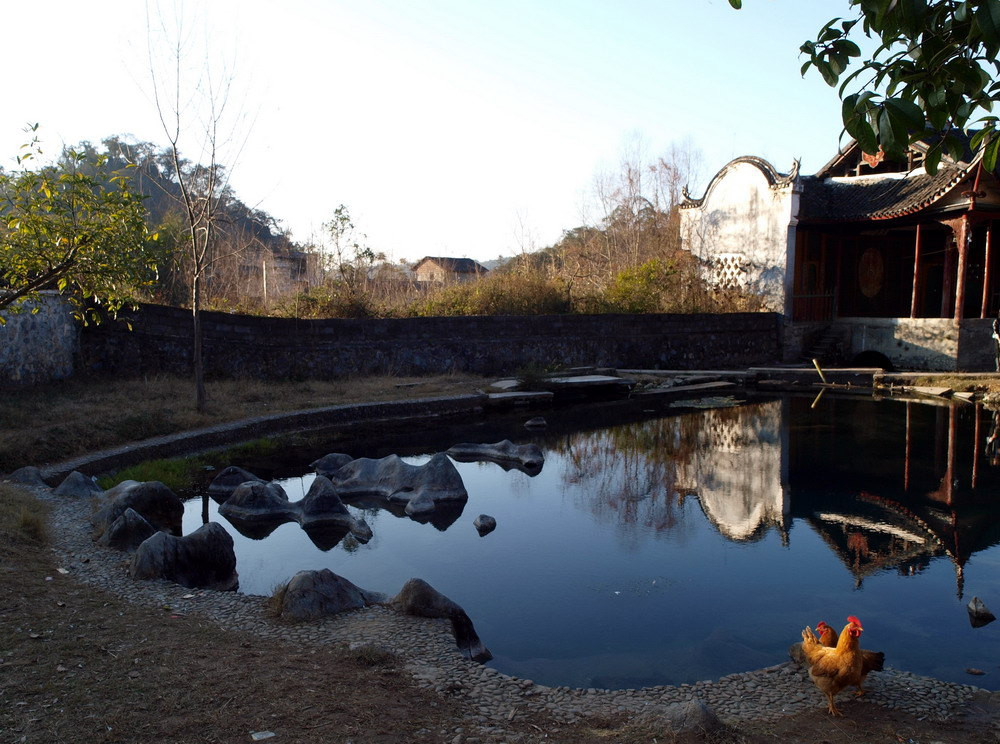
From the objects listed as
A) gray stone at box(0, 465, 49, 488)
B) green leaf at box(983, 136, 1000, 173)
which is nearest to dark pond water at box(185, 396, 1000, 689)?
gray stone at box(0, 465, 49, 488)

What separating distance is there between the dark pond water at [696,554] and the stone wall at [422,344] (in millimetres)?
4438

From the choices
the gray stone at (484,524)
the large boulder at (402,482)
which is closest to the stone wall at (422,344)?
the large boulder at (402,482)

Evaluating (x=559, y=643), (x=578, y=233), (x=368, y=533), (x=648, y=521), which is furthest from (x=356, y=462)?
(x=578, y=233)

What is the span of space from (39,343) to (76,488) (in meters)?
5.40

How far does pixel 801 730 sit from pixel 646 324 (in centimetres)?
1671

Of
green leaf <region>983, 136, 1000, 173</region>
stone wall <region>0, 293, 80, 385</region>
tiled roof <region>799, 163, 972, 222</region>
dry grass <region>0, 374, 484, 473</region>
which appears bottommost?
dry grass <region>0, 374, 484, 473</region>

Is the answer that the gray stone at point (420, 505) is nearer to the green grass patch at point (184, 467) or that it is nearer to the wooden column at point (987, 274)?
the green grass patch at point (184, 467)

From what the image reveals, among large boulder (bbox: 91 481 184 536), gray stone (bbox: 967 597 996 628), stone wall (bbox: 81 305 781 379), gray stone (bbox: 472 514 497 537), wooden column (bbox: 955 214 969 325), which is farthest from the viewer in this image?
wooden column (bbox: 955 214 969 325)

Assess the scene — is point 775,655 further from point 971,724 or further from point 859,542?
point 859,542

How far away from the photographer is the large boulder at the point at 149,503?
6453 mm

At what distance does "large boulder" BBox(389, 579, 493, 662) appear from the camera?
4664 mm

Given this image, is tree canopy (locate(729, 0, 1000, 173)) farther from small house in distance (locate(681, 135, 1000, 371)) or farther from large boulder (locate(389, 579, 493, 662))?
small house in distance (locate(681, 135, 1000, 371))

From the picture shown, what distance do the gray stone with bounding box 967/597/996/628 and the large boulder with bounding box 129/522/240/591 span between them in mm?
5158

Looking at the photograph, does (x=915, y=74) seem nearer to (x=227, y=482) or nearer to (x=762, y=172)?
(x=227, y=482)
